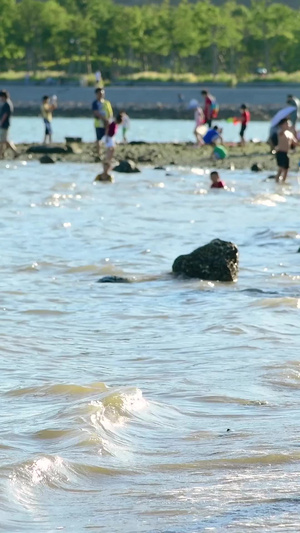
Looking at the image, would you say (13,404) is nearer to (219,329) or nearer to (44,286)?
(219,329)

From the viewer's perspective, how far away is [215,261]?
12.3 meters

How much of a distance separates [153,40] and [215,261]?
12028 cm

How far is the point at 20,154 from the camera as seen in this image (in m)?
32.3

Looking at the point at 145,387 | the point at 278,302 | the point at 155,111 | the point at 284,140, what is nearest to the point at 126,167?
the point at 284,140

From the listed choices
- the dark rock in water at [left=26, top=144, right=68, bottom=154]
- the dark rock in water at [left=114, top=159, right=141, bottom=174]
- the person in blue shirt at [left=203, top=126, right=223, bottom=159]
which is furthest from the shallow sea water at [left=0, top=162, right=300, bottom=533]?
the person in blue shirt at [left=203, top=126, right=223, bottom=159]

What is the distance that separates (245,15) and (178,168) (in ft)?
390

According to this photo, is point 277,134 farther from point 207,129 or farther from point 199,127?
point 207,129

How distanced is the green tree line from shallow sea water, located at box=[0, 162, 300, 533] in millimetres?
114350

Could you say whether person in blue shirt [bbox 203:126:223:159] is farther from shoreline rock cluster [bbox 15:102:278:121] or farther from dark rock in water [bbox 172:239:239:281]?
shoreline rock cluster [bbox 15:102:278:121]

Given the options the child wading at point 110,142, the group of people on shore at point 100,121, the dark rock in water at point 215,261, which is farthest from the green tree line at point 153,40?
the dark rock in water at point 215,261

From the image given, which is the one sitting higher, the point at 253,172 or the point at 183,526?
the point at 183,526

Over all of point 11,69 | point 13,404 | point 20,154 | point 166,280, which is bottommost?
point 11,69

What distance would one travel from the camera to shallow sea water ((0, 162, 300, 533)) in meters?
5.30

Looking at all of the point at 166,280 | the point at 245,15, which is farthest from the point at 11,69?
the point at 166,280
